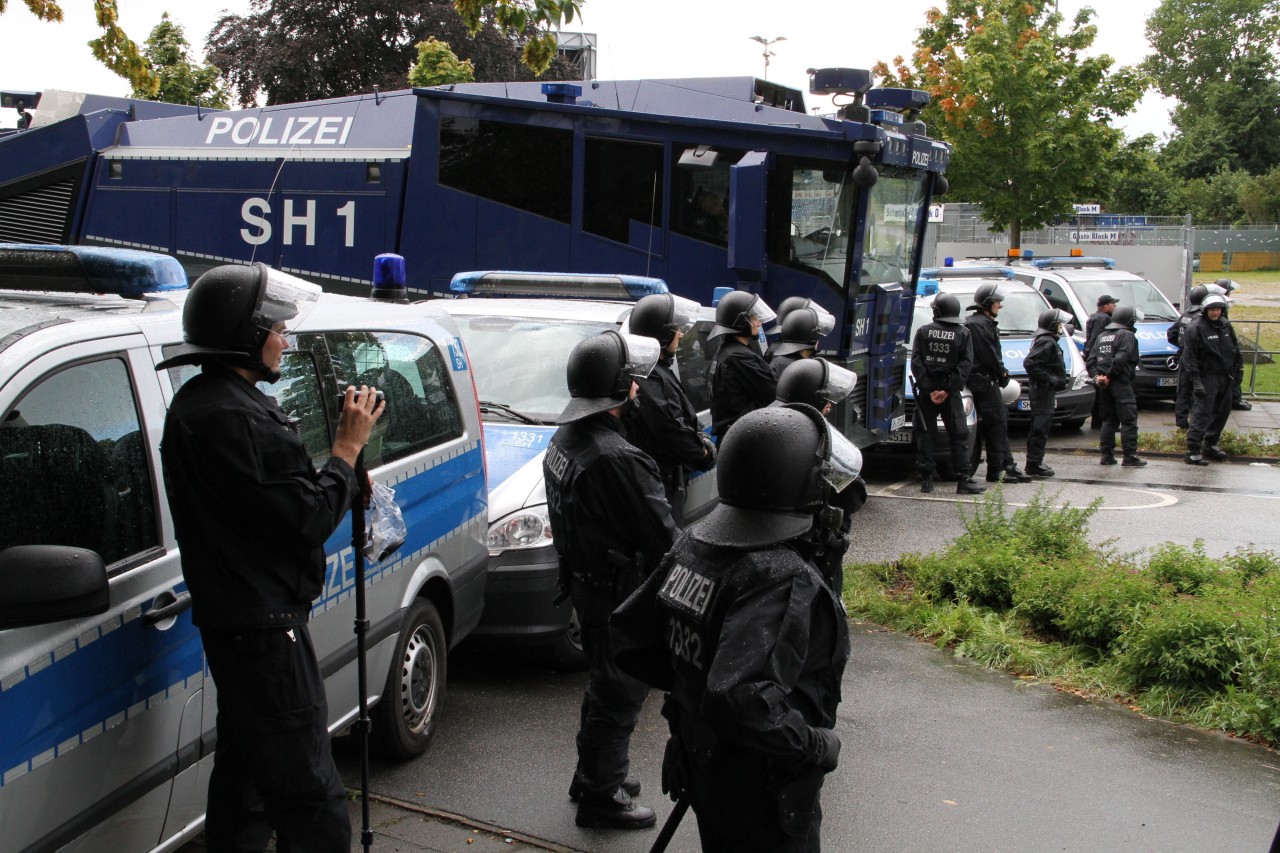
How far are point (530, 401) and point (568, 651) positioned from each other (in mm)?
1492

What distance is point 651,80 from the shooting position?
36.8 ft

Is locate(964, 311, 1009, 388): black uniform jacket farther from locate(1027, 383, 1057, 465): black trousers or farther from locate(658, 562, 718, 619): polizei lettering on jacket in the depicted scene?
locate(658, 562, 718, 619): polizei lettering on jacket

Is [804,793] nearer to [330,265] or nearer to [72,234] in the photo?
[330,265]

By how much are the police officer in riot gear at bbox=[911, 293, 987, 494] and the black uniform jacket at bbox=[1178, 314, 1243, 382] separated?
11.6 feet

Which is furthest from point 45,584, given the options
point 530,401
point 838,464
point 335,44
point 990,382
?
point 335,44

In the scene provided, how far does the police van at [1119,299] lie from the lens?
17344 mm

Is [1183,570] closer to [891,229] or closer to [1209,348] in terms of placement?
[891,229]

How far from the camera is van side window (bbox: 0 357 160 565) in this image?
2893 mm

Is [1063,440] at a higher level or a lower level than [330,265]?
lower

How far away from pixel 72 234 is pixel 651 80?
20.0 ft

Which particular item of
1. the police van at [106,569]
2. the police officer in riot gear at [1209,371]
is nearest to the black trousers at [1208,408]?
the police officer in riot gear at [1209,371]

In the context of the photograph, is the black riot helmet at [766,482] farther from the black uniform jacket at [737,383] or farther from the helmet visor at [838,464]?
the black uniform jacket at [737,383]

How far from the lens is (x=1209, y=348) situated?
43.9ft

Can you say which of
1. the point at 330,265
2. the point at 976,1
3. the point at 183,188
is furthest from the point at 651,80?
the point at 976,1
